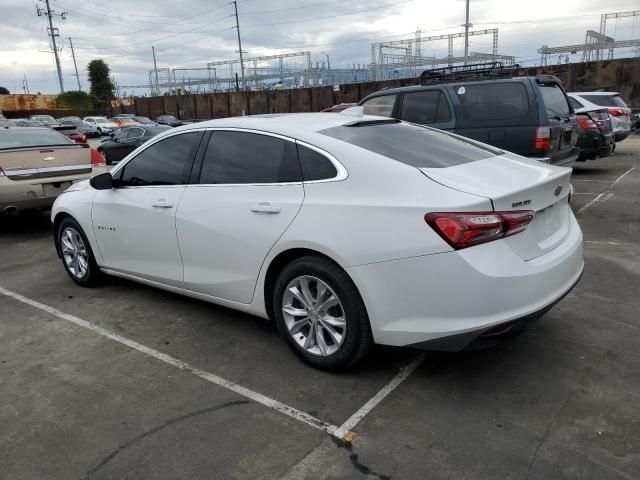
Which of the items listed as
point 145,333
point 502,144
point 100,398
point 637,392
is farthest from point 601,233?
point 100,398

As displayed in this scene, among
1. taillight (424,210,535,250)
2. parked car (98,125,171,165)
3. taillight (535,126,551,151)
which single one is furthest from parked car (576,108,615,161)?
parked car (98,125,171,165)

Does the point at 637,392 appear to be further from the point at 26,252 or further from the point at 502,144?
the point at 26,252

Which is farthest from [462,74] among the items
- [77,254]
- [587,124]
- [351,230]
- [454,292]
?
[454,292]

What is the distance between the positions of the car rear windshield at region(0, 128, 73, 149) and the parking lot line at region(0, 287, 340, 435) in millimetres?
3568

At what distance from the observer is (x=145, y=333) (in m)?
4.17

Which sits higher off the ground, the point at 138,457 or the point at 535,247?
the point at 535,247

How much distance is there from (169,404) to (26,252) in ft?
15.8

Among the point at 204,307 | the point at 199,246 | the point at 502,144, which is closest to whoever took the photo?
the point at 199,246

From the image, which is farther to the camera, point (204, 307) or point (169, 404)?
point (204, 307)

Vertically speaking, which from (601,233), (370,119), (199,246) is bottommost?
(601,233)

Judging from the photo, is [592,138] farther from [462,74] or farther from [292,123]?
[292,123]

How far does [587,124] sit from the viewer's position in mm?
10812

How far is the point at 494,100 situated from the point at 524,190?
208 inches

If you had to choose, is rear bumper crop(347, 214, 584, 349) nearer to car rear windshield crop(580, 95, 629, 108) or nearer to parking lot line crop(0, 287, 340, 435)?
parking lot line crop(0, 287, 340, 435)
